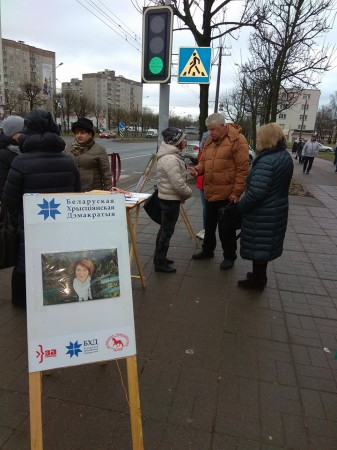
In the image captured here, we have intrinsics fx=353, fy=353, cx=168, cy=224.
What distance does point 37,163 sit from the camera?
9.20 ft

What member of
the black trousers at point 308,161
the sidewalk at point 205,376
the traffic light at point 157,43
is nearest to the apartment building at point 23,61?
the black trousers at point 308,161

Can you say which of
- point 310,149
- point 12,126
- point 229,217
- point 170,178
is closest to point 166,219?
point 170,178

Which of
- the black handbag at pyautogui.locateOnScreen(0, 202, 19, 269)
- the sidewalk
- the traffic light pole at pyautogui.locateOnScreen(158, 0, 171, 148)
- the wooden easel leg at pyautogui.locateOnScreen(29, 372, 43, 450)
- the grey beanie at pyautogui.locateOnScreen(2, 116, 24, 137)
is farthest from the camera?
the traffic light pole at pyautogui.locateOnScreen(158, 0, 171, 148)

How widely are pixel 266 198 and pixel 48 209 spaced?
2.50 m

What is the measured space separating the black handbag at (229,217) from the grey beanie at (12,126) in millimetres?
2484

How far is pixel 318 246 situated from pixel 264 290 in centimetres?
227

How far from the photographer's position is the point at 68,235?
5.82 feet

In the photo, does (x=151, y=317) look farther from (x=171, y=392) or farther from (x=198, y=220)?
(x=198, y=220)

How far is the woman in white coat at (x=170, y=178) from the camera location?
159 inches

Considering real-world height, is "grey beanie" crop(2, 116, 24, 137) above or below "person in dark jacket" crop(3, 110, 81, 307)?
above

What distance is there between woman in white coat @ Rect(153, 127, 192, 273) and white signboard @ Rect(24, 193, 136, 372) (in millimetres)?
2251

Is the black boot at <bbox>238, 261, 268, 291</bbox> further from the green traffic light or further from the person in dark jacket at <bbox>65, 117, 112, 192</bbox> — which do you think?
the green traffic light

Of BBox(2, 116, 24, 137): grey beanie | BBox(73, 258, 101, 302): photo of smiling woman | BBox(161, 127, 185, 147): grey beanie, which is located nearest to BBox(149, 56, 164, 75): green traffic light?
BBox(161, 127, 185, 147): grey beanie

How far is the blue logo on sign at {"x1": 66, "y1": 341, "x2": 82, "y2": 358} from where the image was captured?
5.69 ft
